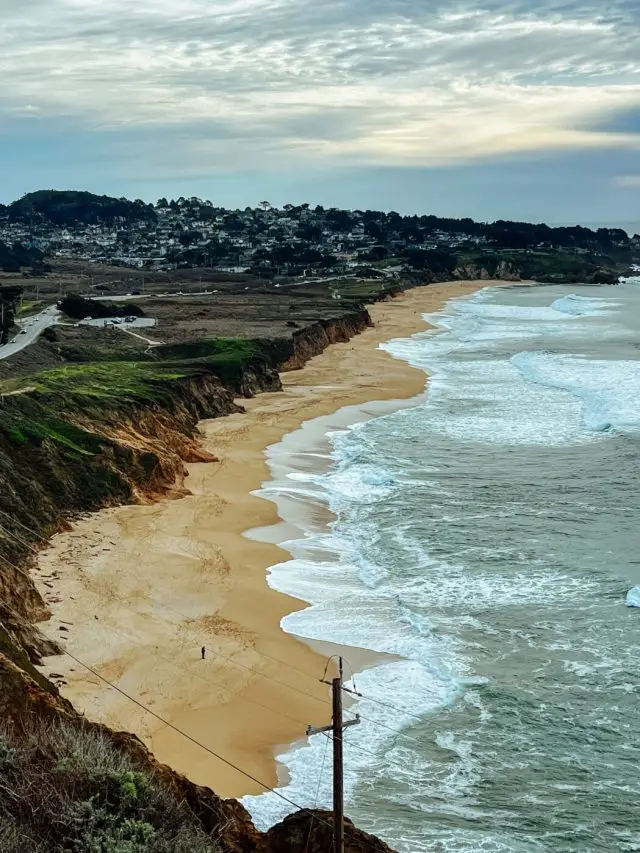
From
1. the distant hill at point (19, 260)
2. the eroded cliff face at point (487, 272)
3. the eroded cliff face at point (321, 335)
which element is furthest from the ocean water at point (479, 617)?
the eroded cliff face at point (487, 272)

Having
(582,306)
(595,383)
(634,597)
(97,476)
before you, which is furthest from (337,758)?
(582,306)

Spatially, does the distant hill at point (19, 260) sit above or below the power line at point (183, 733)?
above

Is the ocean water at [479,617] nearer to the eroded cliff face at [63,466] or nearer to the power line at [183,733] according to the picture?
the power line at [183,733]

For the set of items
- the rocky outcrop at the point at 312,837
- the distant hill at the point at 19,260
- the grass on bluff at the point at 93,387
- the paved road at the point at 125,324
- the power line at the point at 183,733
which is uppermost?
the distant hill at the point at 19,260

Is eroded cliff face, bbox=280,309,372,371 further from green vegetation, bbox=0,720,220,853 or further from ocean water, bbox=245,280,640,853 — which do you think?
green vegetation, bbox=0,720,220,853

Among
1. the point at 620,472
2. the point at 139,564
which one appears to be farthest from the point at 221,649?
the point at 620,472

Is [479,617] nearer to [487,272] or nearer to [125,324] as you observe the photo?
[125,324]
